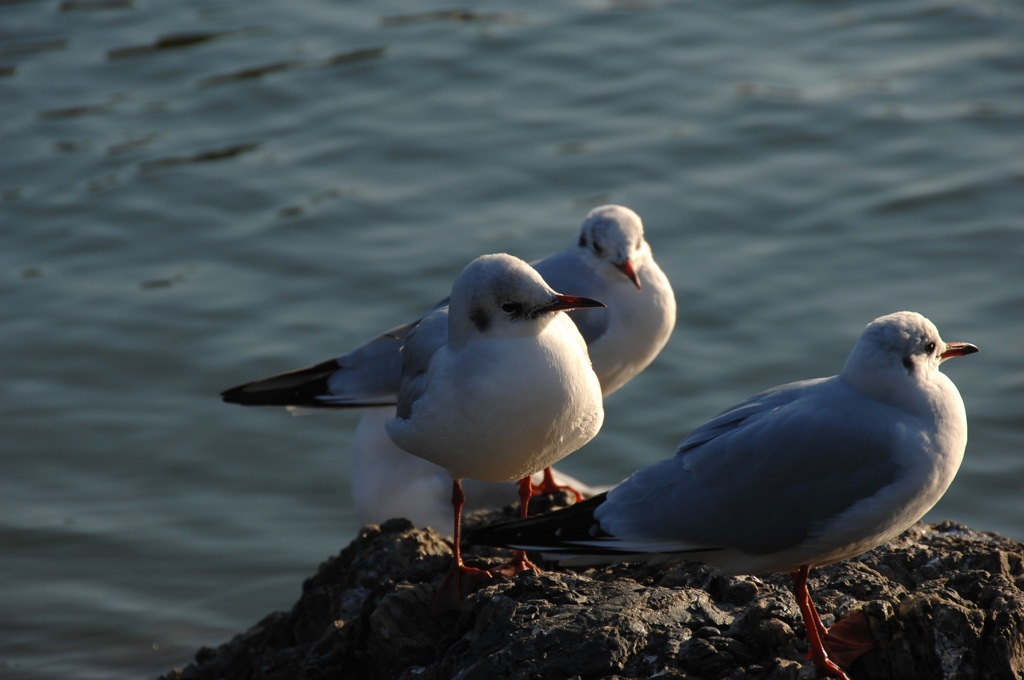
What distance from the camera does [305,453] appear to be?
27.3 feet

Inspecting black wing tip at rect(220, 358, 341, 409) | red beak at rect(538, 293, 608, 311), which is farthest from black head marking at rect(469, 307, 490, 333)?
black wing tip at rect(220, 358, 341, 409)

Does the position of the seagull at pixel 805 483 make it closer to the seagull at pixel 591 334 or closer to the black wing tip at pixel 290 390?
the seagull at pixel 591 334

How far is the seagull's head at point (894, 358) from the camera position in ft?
13.9

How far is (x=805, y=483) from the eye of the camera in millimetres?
4246

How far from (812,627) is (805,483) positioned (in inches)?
16.4

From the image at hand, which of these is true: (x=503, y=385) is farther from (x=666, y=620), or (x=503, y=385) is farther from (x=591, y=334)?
(x=591, y=334)

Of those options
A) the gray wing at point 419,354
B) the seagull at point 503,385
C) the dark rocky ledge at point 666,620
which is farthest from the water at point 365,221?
the seagull at point 503,385

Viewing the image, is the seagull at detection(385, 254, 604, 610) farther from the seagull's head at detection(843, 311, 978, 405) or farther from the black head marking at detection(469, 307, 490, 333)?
the seagull's head at detection(843, 311, 978, 405)

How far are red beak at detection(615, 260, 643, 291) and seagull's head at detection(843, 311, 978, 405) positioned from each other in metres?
2.05

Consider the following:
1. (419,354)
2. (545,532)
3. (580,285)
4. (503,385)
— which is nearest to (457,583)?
(545,532)

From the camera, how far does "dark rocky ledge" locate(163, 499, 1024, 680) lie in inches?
159

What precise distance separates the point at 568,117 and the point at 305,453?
3937mm

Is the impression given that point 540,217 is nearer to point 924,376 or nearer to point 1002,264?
point 1002,264

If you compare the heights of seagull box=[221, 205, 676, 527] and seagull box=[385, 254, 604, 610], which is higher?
seagull box=[385, 254, 604, 610]
